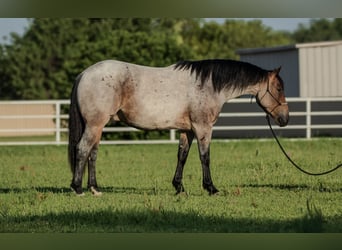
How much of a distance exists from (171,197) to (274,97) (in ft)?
7.30

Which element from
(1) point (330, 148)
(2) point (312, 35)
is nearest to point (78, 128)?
(1) point (330, 148)

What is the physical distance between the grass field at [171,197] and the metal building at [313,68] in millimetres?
8214

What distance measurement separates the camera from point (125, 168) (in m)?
14.6

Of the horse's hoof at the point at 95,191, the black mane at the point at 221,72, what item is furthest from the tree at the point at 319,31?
the horse's hoof at the point at 95,191

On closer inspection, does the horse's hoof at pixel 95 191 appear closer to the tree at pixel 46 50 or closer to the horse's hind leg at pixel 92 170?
the horse's hind leg at pixel 92 170

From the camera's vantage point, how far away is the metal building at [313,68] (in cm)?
2533

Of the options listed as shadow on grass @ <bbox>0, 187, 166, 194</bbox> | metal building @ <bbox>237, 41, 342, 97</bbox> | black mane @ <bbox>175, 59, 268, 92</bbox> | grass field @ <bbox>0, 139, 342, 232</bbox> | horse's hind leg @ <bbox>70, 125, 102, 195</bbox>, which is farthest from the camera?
metal building @ <bbox>237, 41, 342, 97</bbox>

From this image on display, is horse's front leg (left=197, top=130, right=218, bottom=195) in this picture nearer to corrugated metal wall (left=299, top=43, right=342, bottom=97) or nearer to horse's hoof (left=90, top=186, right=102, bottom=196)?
horse's hoof (left=90, top=186, right=102, bottom=196)

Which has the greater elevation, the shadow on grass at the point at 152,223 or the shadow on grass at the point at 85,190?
the shadow on grass at the point at 85,190

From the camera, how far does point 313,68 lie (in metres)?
25.5

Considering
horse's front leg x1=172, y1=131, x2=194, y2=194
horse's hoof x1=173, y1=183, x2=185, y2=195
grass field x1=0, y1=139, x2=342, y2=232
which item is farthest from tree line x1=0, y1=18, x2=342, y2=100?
horse's hoof x1=173, y1=183, x2=185, y2=195

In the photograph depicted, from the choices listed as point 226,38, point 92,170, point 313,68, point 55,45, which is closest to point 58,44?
point 55,45

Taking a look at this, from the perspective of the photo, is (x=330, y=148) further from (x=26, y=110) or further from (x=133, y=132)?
(x=26, y=110)

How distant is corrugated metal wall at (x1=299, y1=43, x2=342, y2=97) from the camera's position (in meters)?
25.3
